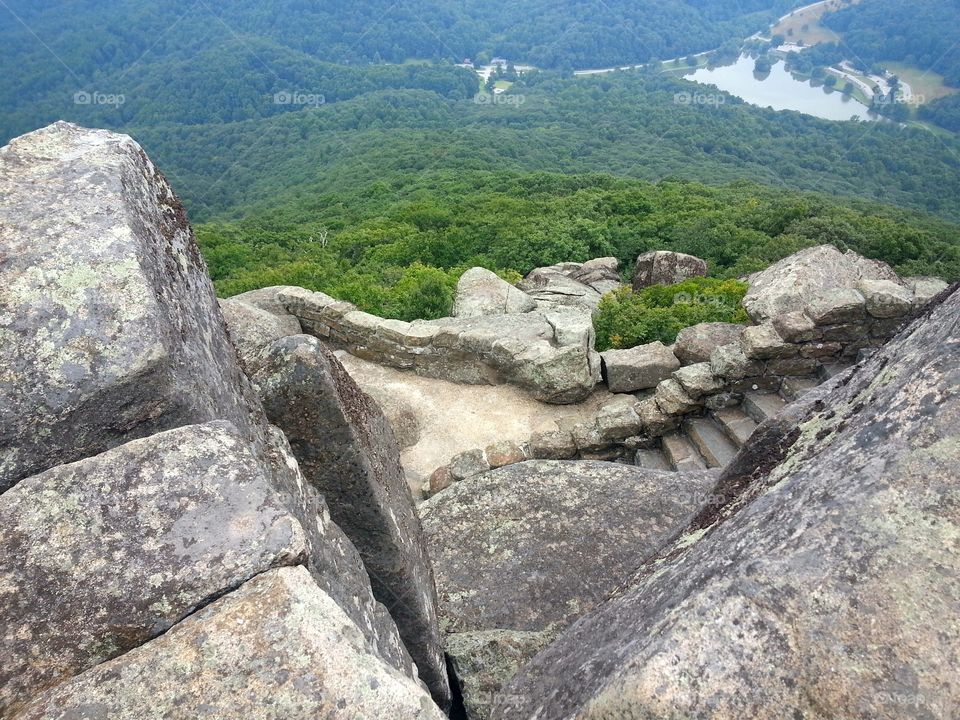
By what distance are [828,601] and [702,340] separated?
8.21 m

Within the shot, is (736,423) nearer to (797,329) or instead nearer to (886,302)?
(797,329)

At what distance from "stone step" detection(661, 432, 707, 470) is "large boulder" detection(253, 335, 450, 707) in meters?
5.35

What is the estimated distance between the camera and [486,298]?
12922mm

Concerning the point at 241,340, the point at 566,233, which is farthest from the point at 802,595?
the point at 566,233

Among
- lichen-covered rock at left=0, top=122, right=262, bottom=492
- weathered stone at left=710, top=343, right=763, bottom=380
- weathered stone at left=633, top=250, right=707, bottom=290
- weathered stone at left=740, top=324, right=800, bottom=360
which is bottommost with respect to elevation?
weathered stone at left=633, top=250, right=707, bottom=290

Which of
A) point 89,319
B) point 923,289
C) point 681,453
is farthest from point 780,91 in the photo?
point 89,319

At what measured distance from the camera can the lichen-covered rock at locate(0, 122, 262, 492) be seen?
7.39 feet

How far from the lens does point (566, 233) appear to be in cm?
2245

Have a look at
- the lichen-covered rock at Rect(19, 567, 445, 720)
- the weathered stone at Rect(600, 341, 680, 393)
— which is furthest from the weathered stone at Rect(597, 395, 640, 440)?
the lichen-covered rock at Rect(19, 567, 445, 720)

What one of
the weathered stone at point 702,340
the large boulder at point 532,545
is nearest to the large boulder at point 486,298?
the weathered stone at point 702,340

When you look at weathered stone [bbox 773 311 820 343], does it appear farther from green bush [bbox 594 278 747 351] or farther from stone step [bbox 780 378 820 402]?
green bush [bbox 594 278 747 351]

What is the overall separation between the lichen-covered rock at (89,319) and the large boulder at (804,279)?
8459mm

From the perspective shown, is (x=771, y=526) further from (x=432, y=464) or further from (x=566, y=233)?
(x=566, y=233)

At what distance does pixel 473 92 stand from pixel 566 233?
132179 millimetres
